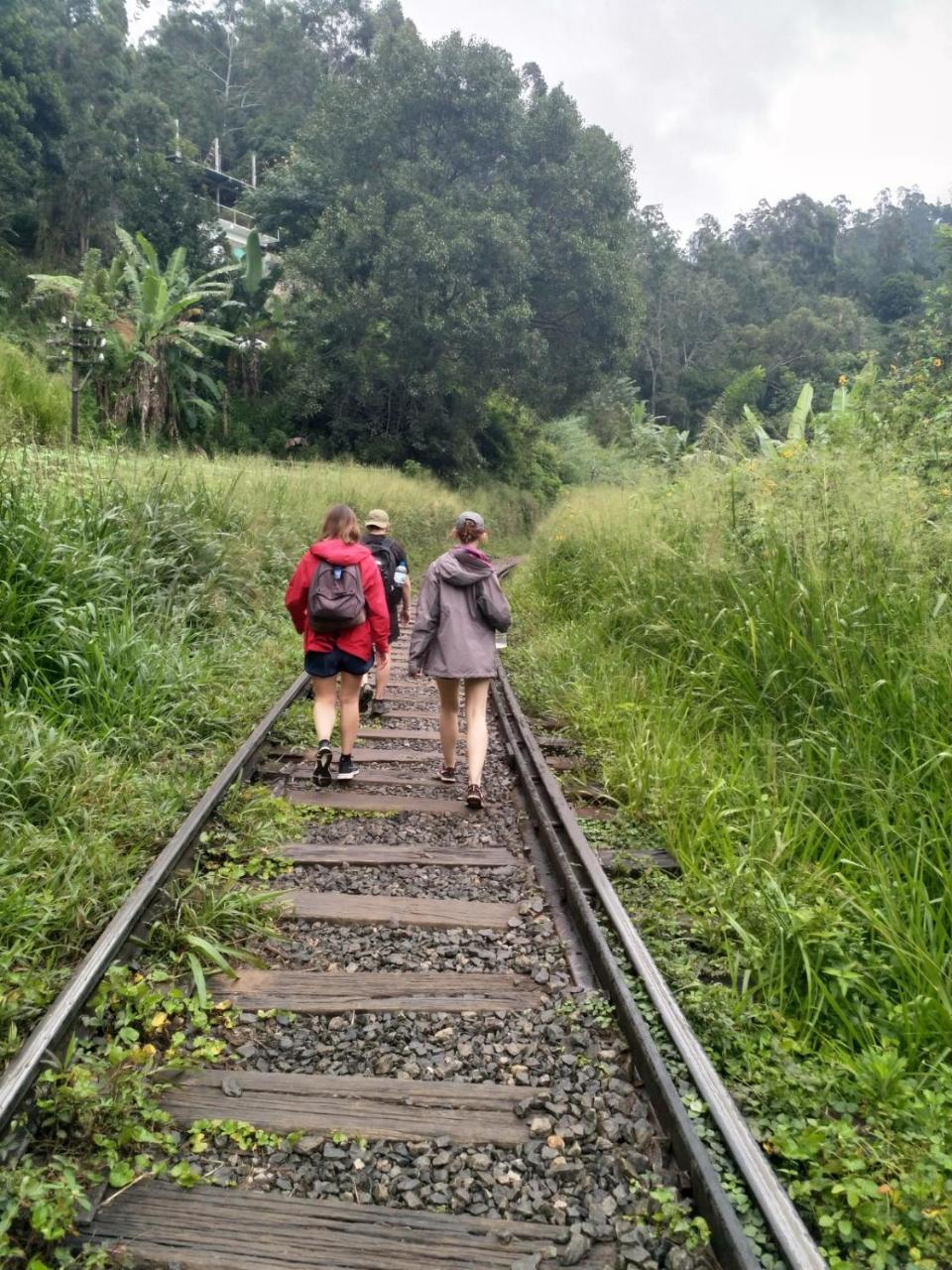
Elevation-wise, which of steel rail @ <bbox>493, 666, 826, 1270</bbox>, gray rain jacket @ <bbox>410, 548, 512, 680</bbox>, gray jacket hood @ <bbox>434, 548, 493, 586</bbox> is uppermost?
gray jacket hood @ <bbox>434, 548, 493, 586</bbox>

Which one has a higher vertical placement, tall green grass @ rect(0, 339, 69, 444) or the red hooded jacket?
tall green grass @ rect(0, 339, 69, 444)

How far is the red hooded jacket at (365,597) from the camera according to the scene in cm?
521

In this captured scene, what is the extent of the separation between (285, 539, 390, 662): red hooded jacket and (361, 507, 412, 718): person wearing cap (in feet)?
4.21

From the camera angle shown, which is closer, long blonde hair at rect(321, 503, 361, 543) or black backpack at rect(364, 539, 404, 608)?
long blonde hair at rect(321, 503, 361, 543)

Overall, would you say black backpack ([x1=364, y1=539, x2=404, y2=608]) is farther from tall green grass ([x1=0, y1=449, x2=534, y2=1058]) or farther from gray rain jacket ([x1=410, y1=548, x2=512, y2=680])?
gray rain jacket ([x1=410, y1=548, x2=512, y2=680])

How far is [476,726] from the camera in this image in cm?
514

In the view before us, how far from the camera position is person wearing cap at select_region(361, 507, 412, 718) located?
691cm

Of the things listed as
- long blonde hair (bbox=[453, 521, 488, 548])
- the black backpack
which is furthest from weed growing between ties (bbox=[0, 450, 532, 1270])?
long blonde hair (bbox=[453, 521, 488, 548])

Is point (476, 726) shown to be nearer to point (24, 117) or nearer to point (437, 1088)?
point (437, 1088)

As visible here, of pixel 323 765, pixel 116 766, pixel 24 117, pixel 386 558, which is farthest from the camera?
pixel 24 117

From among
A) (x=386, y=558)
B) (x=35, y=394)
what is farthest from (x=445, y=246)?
(x=386, y=558)

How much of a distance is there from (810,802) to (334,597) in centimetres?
305

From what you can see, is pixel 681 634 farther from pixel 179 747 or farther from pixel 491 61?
pixel 491 61

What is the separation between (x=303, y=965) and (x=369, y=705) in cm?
407
